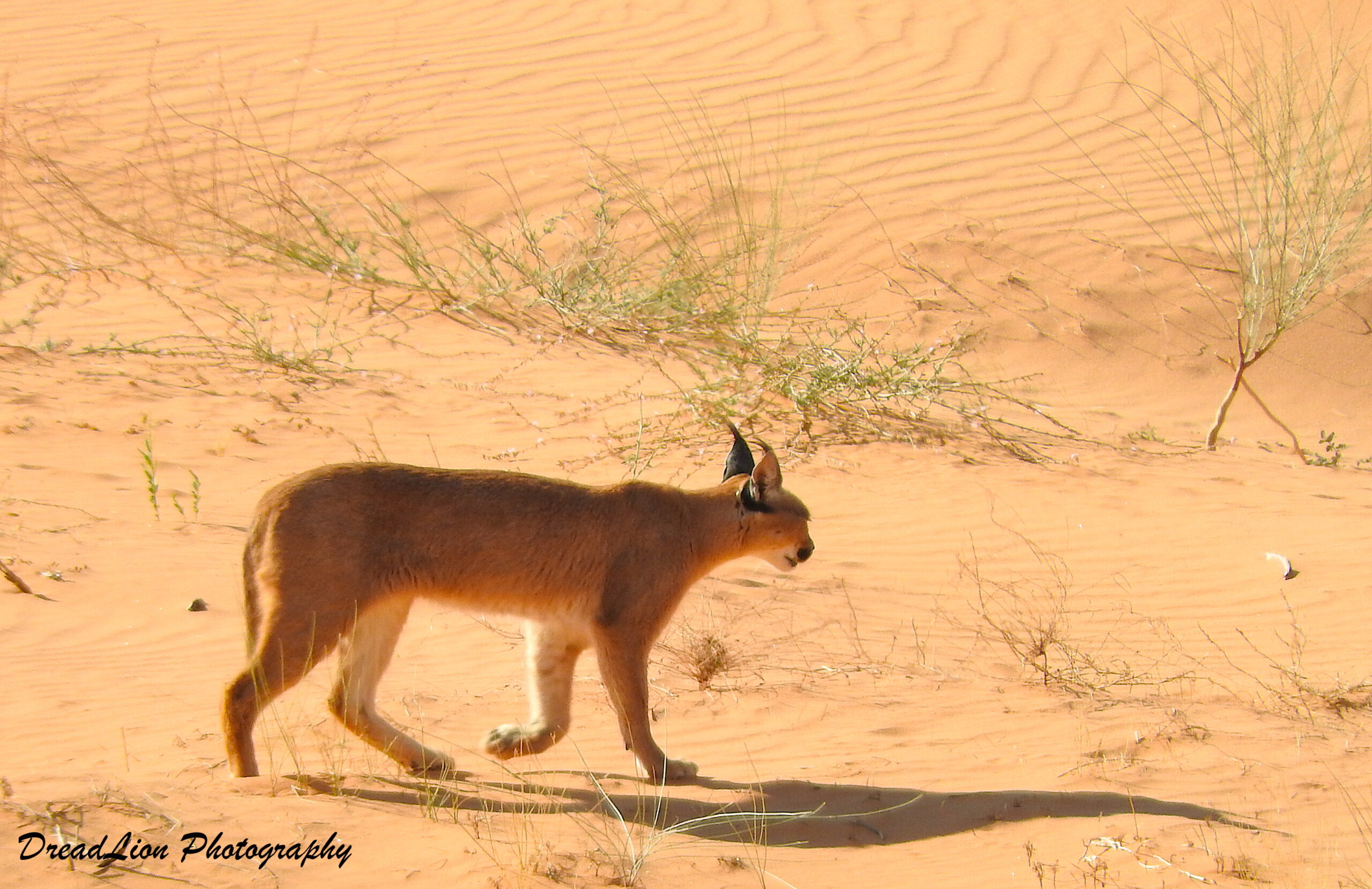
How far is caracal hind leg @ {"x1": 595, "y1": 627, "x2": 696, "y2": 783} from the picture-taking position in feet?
17.8

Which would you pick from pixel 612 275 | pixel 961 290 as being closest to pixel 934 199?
pixel 961 290

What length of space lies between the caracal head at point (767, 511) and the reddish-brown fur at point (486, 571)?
1 centimetres

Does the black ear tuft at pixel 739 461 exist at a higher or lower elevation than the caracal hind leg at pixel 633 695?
higher

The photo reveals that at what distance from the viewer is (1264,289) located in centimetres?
1203

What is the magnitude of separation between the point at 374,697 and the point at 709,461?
5146mm

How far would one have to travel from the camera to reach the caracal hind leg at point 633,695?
213 inches

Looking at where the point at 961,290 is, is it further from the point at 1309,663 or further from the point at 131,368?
the point at 131,368

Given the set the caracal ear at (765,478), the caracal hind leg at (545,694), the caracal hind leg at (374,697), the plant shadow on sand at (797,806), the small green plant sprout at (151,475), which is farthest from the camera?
the small green plant sprout at (151,475)

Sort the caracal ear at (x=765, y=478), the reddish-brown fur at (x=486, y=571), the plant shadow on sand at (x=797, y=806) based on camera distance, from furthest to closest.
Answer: the caracal ear at (x=765, y=478)
the reddish-brown fur at (x=486, y=571)
the plant shadow on sand at (x=797, y=806)

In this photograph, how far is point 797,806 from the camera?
5152 millimetres

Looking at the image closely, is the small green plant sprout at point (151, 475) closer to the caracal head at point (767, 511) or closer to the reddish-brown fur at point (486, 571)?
the reddish-brown fur at point (486, 571)

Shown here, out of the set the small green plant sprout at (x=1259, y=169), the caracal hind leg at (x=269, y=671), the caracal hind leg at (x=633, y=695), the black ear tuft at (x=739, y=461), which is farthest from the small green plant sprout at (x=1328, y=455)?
the caracal hind leg at (x=269, y=671)

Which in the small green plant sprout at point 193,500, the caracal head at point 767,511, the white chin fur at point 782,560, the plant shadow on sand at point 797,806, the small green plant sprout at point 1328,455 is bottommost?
the small green plant sprout at point 1328,455

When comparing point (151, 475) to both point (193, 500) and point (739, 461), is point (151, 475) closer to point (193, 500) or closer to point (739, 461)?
point (193, 500)
